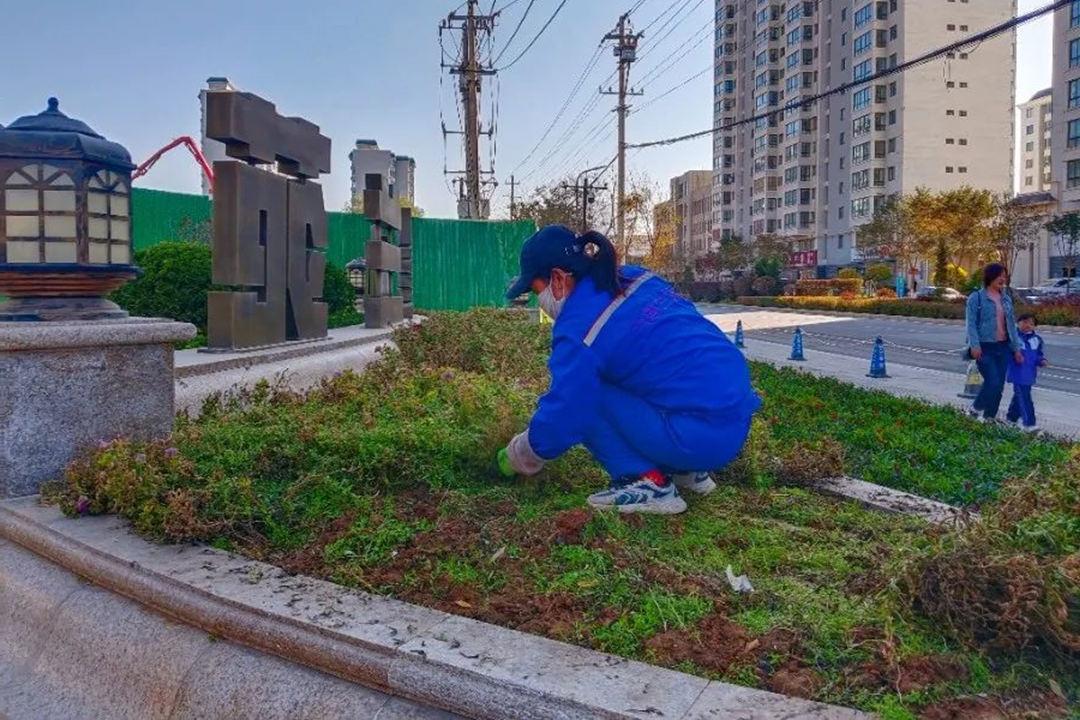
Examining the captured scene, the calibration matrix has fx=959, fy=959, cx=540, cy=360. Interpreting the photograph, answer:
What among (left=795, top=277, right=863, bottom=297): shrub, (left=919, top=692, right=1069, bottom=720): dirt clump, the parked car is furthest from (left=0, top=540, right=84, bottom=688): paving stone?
(left=795, top=277, right=863, bottom=297): shrub

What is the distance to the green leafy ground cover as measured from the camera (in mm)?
2334

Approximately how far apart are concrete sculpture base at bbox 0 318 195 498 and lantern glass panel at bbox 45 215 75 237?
476 mm

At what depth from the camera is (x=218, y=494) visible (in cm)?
347

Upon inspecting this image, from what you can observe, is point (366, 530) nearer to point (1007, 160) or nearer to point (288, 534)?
point (288, 534)

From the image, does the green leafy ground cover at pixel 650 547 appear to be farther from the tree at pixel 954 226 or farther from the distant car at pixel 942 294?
the tree at pixel 954 226

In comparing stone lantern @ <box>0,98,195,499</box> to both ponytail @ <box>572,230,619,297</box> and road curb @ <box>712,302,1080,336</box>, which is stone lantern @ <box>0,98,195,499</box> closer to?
ponytail @ <box>572,230,619,297</box>

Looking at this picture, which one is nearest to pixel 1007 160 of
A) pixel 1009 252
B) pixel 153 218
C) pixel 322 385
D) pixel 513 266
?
pixel 1009 252

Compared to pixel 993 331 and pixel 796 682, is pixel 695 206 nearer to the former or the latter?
pixel 993 331

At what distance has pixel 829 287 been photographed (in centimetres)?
5166

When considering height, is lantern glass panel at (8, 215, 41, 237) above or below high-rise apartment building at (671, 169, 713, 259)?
below

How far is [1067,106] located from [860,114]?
24.2 metres

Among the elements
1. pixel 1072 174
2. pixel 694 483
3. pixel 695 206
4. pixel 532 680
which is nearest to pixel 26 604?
pixel 532 680

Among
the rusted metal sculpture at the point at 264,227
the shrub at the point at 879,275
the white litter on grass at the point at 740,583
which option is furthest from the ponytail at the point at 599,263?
the shrub at the point at 879,275

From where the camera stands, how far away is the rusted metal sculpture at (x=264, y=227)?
7082 millimetres
